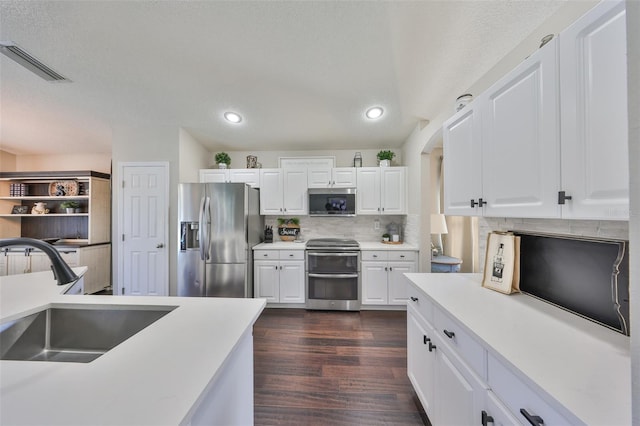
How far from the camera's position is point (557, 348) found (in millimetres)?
872

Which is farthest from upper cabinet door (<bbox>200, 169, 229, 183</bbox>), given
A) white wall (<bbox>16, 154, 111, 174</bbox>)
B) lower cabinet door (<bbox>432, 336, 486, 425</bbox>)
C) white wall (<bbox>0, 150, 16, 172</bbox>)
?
white wall (<bbox>0, 150, 16, 172</bbox>)

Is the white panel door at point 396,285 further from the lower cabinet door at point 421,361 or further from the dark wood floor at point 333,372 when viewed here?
the lower cabinet door at point 421,361

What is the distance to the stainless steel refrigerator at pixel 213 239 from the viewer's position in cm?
313

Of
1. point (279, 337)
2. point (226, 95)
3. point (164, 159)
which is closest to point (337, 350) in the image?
point (279, 337)

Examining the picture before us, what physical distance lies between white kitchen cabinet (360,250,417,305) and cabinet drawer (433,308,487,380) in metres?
1.89

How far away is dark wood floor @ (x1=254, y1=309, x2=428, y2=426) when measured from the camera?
1653 mm

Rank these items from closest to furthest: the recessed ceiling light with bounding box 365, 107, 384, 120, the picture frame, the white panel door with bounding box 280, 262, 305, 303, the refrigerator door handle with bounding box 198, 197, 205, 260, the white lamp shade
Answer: the recessed ceiling light with bounding box 365, 107, 384, 120 < the refrigerator door handle with bounding box 198, 197, 205, 260 < the white panel door with bounding box 280, 262, 305, 303 < the white lamp shade < the picture frame

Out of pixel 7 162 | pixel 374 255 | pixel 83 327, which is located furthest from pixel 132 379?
pixel 7 162

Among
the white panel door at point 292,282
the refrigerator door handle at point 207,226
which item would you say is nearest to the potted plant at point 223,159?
the refrigerator door handle at point 207,226

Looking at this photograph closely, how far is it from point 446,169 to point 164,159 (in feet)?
11.9

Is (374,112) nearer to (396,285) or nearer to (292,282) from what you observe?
(396,285)

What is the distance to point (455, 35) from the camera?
5.83ft

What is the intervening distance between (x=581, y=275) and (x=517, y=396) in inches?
30.9

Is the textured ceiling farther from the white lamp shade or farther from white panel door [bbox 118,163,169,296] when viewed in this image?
the white lamp shade
